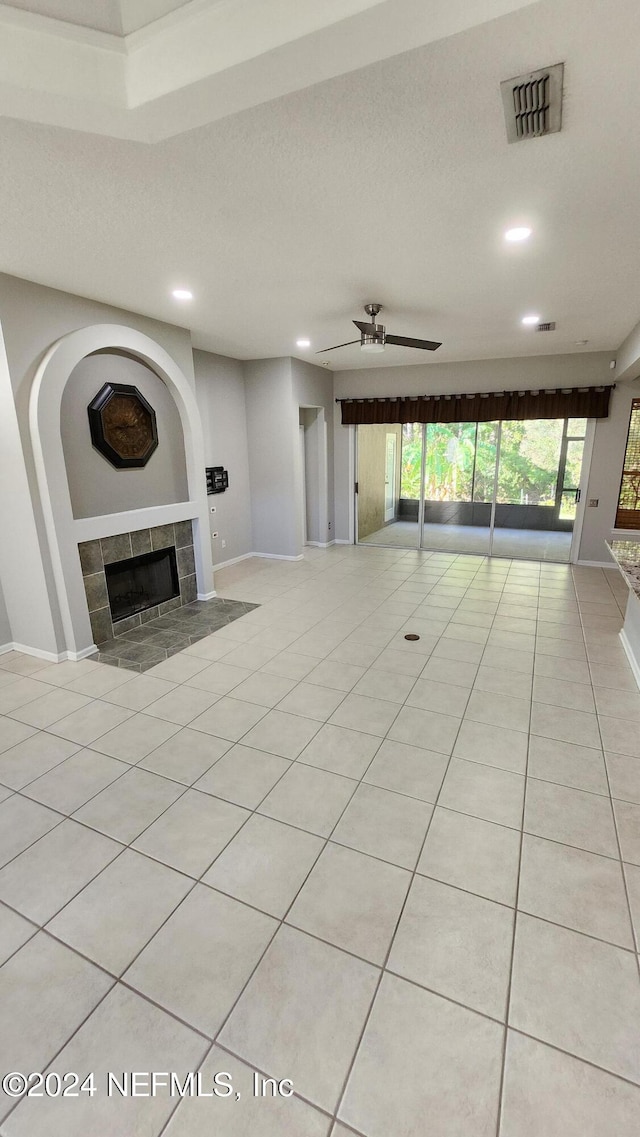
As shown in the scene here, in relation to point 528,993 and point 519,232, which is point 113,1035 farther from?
point 519,232

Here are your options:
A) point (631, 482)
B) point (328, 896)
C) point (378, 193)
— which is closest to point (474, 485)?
point (631, 482)

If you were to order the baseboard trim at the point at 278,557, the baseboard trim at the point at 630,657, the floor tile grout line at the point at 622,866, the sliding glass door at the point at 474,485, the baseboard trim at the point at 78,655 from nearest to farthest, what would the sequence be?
1. the floor tile grout line at the point at 622,866
2. the baseboard trim at the point at 630,657
3. the baseboard trim at the point at 78,655
4. the sliding glass door at the point at 474,485
5. the baseboard trim at the point at 278,557

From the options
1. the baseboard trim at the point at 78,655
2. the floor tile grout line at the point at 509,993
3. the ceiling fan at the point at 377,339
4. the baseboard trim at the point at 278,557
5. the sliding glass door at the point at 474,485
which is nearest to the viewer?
the floor tile grout line at the point at 509,993

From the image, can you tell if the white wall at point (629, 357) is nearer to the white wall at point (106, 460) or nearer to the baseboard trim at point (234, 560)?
the white wall at point (106, 460)

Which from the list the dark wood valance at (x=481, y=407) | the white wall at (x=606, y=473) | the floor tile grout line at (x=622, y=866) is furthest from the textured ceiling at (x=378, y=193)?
the floor tile grout line at (x=622, y=866)

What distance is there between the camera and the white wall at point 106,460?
12.5 feet

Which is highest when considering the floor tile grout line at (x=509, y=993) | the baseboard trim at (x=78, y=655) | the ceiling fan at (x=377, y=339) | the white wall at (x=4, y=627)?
the ceiling fan at (x=377, y=339)

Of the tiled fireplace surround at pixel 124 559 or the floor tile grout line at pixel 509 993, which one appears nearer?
the floor tile grout line at pixel 509 993

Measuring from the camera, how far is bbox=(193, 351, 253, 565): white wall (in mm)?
5910

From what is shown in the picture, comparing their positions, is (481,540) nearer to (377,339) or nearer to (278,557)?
(278,557)

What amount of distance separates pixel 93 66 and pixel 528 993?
3.35 m

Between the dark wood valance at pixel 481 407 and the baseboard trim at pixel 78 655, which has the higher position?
the dark wood valance at pixel 481 407

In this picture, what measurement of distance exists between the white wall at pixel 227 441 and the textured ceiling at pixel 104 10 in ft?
14.2

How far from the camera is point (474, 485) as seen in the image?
7.33 m
